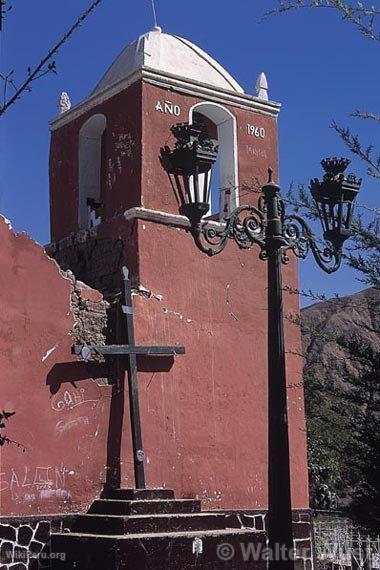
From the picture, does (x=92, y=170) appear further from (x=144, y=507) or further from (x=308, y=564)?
(x=308, y=564)

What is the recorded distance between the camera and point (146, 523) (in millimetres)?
7309

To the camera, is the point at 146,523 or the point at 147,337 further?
the point at 147,337

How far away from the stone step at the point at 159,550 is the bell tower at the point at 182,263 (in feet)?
3.81

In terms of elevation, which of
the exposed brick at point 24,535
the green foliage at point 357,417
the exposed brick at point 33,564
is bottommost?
the exposed brick at point 33,564

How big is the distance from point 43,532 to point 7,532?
378 millimetres

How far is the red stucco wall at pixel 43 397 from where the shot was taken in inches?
311

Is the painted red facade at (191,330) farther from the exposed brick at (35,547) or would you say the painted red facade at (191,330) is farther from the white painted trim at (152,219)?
the exposed brick at (35,547)

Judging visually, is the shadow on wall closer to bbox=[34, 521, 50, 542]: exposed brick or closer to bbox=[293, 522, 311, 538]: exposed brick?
bbox=[34, 521, 50, 542]: exposed brick

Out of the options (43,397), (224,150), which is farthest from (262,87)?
(43,397)

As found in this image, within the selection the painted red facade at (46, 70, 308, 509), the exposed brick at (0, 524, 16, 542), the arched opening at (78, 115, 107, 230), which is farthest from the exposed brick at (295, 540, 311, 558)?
the arched opening at (78, 115, 107, 230)

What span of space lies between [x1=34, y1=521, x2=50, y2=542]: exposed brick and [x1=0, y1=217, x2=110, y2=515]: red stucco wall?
0.43ft

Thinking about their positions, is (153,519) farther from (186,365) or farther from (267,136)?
(267,136)

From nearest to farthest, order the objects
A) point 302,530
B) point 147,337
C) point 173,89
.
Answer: point 147,337 → point 302,530 → point 173,89

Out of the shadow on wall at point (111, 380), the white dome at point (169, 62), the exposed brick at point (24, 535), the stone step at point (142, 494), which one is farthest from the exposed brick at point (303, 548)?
the white dome at point (169, 62)
